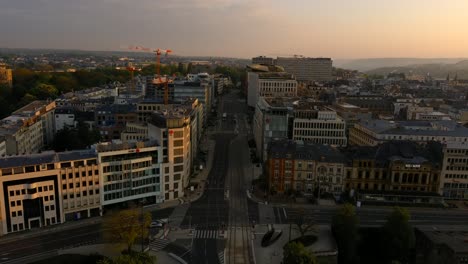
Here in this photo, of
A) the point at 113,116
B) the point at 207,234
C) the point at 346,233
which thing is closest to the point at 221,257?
the point at 207,234

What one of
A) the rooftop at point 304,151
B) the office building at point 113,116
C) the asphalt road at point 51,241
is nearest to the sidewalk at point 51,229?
the asphalt road at point 51,241

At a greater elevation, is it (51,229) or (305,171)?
(305,171)

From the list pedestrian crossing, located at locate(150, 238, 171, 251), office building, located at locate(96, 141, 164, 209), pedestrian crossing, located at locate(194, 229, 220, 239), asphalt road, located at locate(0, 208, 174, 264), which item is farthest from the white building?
pedestrian crossing, located at locate(194, 229, 220, 239)

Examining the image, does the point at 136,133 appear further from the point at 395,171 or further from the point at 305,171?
the point at 395,171

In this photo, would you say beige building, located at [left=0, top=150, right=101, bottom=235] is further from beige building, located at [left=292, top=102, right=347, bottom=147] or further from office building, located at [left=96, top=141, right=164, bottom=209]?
beige building, located at [left=292, top=102, right=347, bottom=147]

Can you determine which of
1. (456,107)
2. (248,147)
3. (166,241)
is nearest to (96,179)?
(166,241)

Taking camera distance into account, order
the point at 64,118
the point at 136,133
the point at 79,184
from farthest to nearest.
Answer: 1. the point at 64,118
2. the point at 136,133
3. the point at 79,184

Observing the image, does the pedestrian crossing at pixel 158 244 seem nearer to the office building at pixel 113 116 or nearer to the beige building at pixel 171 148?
the beige building at pixel 171 148
